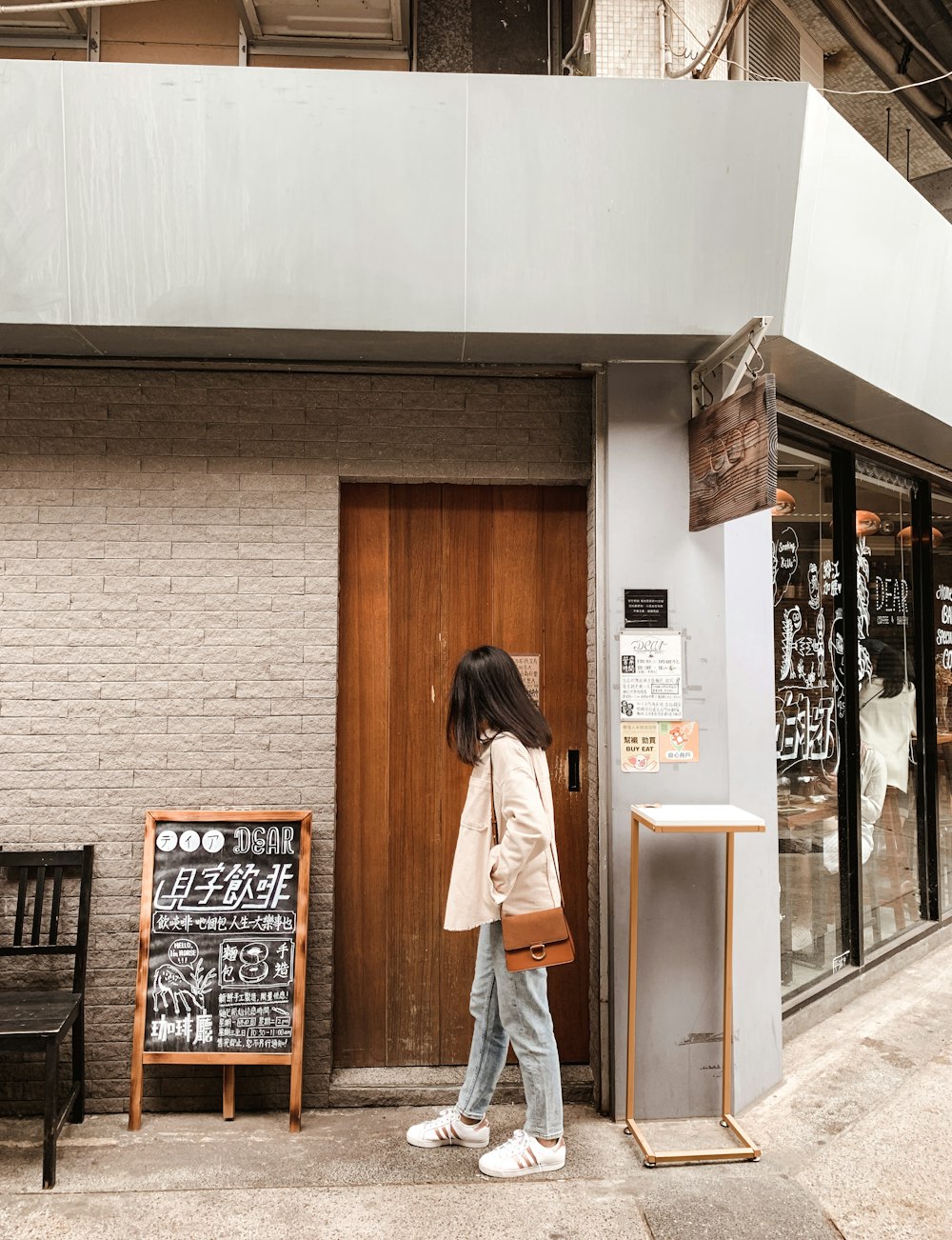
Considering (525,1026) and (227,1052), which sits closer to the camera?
(525,1026)

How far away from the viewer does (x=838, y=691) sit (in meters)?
5.05

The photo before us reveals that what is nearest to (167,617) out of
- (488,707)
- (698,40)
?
(488,707)

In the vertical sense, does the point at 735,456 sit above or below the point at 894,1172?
above

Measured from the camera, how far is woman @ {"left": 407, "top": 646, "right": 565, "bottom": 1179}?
124 inches

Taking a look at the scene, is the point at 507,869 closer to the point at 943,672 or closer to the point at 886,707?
the point at 886,707

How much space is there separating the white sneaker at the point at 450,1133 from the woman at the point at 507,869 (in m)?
0.10

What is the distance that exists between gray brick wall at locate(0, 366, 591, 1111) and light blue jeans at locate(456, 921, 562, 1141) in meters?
0.83

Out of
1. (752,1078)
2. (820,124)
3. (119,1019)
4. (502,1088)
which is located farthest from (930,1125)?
(820,124)

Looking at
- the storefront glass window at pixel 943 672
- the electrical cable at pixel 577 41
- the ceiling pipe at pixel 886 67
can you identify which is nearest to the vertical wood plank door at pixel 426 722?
the electrical cable at pixel 577 41

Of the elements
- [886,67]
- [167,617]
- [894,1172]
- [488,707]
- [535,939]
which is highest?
[886,67]

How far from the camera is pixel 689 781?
3.75 meters

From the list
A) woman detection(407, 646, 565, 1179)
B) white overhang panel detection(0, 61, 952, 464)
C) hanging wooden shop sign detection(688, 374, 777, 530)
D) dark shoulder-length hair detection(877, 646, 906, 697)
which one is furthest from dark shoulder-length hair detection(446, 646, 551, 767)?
dark shoulder-length hair detection(877, 646, 906, 697)

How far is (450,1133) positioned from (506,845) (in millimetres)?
1313

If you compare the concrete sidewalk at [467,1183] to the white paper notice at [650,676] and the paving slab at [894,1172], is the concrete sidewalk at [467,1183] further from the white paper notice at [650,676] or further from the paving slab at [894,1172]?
the white paper notice at [650,676]
